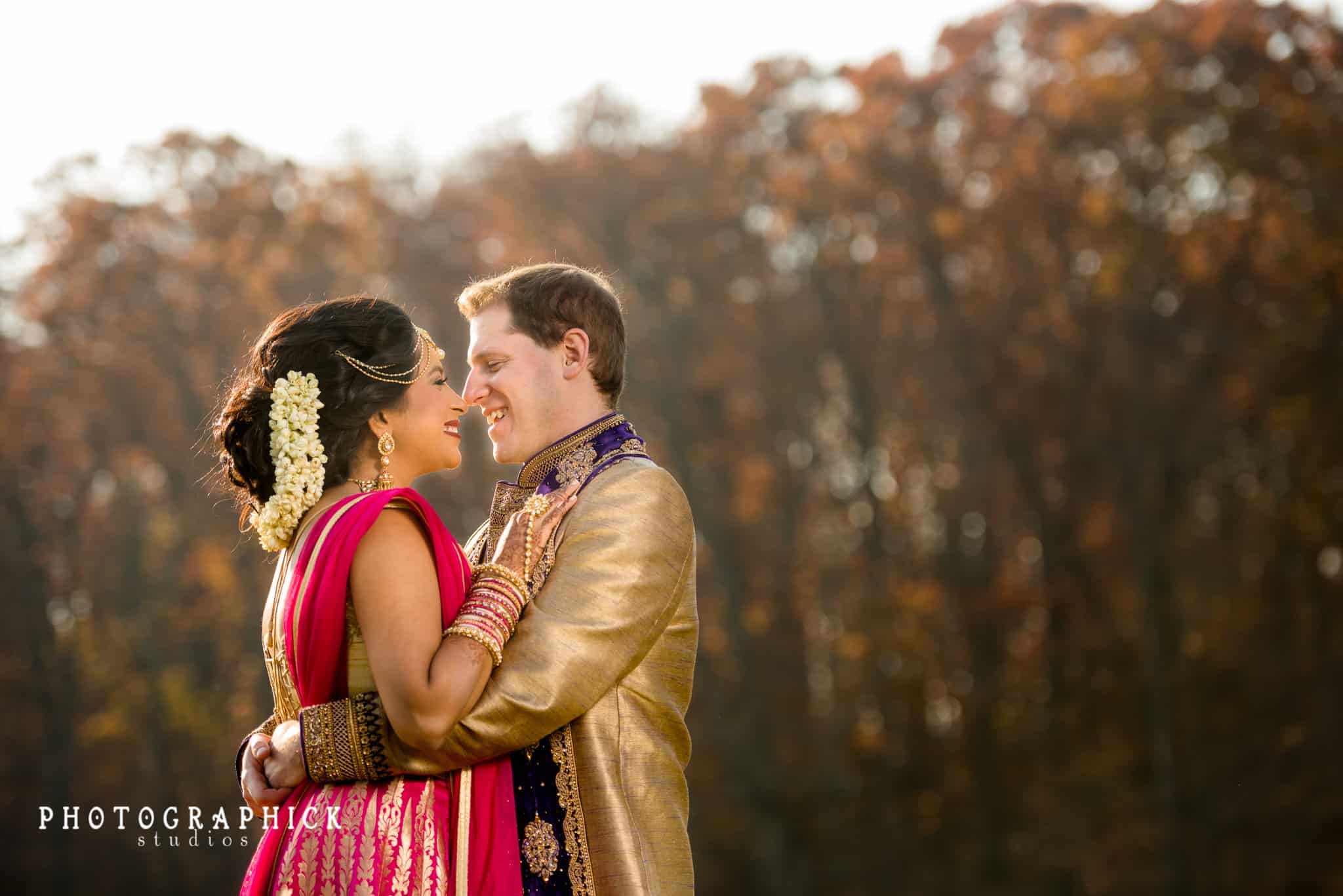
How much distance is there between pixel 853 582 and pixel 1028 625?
252 centimetres

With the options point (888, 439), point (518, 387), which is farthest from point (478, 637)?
point (888, 439)

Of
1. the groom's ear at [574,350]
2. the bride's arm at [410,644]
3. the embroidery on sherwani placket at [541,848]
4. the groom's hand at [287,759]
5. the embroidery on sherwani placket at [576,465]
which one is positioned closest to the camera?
the bride's arm at [410,644]

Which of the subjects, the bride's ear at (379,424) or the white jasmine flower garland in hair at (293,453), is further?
the bride's ear at (379,424)

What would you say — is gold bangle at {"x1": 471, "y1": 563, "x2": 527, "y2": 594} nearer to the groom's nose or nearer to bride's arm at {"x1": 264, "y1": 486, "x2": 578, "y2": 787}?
bride's arm at {"x1": 264, "y1": 486, "x2": 578, "y2": 787}

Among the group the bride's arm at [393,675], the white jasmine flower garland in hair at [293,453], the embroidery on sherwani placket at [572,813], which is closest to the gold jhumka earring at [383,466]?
the white jasmine flower garland in hair at [293,453]

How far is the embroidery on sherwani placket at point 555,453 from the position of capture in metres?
3.79

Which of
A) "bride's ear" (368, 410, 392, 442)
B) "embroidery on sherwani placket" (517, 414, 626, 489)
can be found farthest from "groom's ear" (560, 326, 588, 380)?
"bride's ear" (368, 410, 392, 442)

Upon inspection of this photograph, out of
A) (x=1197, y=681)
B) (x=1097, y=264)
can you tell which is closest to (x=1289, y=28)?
(x=1097, y=264)

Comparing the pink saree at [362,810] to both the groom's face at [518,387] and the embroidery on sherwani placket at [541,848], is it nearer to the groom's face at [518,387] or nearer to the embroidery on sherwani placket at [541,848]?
the embroidery on sherwani placket at [541,848]

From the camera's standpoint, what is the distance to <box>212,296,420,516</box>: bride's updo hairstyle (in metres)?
3.54

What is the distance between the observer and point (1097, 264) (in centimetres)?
1856

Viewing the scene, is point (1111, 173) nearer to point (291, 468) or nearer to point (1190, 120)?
point (1190, 120)

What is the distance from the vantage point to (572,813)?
138 inches

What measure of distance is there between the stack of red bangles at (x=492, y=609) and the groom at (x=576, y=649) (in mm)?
80
